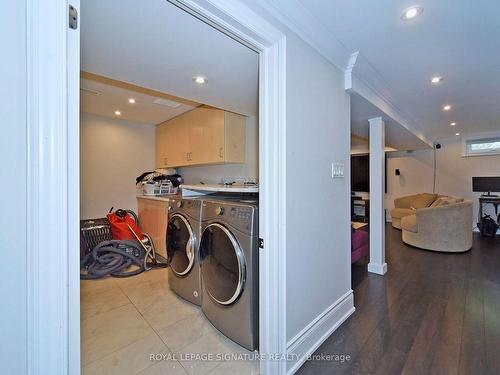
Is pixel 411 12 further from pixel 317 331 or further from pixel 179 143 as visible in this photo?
pixel 179 143

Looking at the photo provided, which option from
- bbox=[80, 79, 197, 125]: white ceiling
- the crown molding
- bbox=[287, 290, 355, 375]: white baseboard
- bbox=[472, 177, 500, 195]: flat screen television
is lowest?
bbox=[287, 290, 355, 375]: white baseboard

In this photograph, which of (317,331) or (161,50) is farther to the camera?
(317,331)

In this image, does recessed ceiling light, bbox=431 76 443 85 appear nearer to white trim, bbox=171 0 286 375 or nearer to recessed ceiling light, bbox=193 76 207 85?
white trim, bbox=171 0 286 375

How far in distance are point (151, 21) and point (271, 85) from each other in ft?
2.36

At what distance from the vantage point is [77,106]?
675 millimetres

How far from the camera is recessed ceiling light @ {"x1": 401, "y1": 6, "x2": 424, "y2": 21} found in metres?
1.30

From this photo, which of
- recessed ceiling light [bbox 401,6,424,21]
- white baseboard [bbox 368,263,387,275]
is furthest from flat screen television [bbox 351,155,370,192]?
recessed ceiling light [bbox 401,6,424,21]

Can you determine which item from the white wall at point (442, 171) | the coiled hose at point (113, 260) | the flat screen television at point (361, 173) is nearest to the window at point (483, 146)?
the white wall at point (442, 171)

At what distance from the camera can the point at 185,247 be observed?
2.09 meters

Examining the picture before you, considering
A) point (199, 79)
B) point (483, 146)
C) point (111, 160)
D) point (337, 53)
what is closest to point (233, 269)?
point (199, 79)

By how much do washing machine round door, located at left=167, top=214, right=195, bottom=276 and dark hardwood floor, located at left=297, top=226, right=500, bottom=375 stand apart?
121 centimetres

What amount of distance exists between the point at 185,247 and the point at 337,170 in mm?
1494

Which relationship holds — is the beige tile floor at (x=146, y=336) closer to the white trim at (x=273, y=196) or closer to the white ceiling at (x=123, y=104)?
the white trim at (x=273, y=196)

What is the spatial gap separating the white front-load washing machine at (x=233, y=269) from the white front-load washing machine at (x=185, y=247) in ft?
0.59
